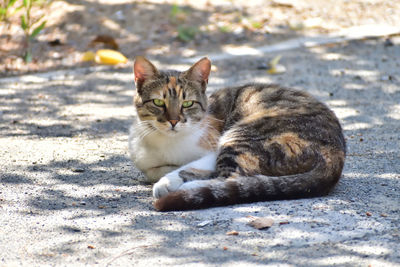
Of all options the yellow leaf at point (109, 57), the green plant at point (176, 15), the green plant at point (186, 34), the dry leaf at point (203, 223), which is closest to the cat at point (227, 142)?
the dry leaf at point (203, 223)

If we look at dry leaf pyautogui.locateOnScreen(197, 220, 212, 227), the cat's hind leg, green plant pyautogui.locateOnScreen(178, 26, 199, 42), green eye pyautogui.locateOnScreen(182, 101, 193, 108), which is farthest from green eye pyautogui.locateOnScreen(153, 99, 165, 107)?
green plant pyautogui.locateOnScreen(178, 26, 199, 42)

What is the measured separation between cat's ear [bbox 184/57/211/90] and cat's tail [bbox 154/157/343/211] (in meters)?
1.08

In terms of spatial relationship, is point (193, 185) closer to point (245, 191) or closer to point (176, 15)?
point (245, 191)

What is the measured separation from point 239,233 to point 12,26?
692cm

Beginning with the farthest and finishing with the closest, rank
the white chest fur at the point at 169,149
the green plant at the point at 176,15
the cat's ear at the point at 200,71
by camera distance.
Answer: the green plant at the point at 176,15 → the cat's ear at the point at 200,71 → the white chest fur at the point at 169,149

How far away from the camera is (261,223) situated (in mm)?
3707

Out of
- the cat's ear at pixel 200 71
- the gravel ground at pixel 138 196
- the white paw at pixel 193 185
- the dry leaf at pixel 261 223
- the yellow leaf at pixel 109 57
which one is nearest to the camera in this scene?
the gravel ground at pixel 138 196

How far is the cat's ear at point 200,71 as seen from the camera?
4.82 meters

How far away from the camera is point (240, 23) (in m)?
9.74

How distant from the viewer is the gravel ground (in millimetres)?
3412

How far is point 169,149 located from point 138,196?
0.46 metres

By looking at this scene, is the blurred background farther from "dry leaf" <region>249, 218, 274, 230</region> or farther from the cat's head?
"dry leaf" <region>249, 218, 274, 230</region>

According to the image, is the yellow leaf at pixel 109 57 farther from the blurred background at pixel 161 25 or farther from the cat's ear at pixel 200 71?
the cat's ear at pixel 200 71

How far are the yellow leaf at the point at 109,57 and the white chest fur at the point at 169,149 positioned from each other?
394cm
